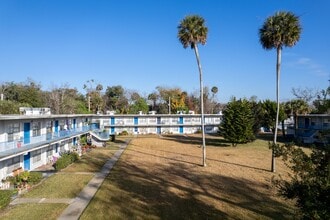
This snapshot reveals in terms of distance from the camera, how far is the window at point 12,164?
2566 cm

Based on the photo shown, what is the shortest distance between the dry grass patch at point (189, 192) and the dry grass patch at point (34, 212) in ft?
5.65

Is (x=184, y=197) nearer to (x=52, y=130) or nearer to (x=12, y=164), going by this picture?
(x=12, y=164)

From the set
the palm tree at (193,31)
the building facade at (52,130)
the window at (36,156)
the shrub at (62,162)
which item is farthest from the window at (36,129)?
the palm tree at (193,31)

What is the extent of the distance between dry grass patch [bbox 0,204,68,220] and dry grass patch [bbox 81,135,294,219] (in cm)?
172

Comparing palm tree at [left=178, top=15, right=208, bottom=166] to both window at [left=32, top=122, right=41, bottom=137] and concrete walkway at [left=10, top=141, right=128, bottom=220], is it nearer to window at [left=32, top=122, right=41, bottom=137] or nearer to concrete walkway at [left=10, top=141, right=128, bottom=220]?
concrete walkway at [left=10, top=141, right=128, bottom=220]

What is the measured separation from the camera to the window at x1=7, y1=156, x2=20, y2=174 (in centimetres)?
2566

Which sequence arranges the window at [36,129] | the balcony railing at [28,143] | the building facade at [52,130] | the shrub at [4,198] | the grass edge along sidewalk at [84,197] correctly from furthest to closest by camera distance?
the window at [36,129] < the building facade at [52,130] < the balcony railing at [28,143] < the shrub at [4,198] < the grass edge along sidewalk at [84,197]

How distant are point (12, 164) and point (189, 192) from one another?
50.7 ft

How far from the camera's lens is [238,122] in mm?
47531

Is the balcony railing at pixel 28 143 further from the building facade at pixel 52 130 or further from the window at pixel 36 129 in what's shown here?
the window at pixel 36 129

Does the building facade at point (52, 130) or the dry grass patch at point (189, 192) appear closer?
the dry grass patch at point (189, 192)

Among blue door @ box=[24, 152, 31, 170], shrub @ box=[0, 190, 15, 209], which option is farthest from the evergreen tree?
shrub @ box=[0, 190, 15, 209]

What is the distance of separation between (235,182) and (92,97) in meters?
76.2

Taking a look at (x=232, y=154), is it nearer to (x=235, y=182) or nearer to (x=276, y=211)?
(x=235, y=182)
